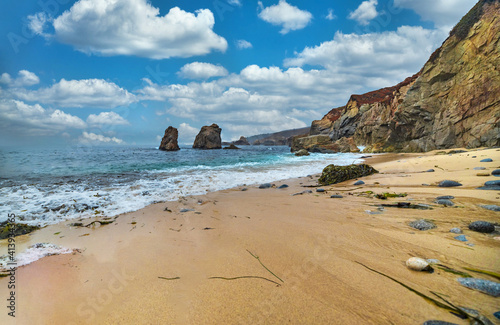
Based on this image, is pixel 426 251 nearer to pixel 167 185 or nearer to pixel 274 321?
pixel 274 321

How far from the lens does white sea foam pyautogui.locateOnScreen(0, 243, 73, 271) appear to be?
2.87 m

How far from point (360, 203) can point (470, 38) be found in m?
26.2

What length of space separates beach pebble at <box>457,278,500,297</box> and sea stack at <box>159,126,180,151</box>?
199 ft

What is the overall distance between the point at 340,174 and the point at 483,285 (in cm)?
683

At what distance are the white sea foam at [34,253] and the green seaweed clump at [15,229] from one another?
3.30ft

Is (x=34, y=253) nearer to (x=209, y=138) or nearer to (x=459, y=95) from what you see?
(x=459, y=95)

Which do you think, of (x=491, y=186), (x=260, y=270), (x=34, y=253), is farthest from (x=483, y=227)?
(x=34, y=253)

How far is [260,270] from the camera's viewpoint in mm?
2332

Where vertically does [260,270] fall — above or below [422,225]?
below

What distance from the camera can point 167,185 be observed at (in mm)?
8688

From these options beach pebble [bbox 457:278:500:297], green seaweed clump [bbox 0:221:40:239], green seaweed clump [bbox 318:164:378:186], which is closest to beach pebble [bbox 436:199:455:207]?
beach pebble [bbox 457:278:500:297]

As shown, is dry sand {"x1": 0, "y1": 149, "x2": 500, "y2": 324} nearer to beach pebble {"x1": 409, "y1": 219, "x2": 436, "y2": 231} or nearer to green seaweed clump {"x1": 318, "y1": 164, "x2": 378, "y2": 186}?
beach pebble {"x1": 409, "y1": 219, "x2": 436, "y2": 231}

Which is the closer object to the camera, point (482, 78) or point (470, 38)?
point (482, 78)

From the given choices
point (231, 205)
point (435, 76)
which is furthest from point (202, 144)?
point (231, 205)
